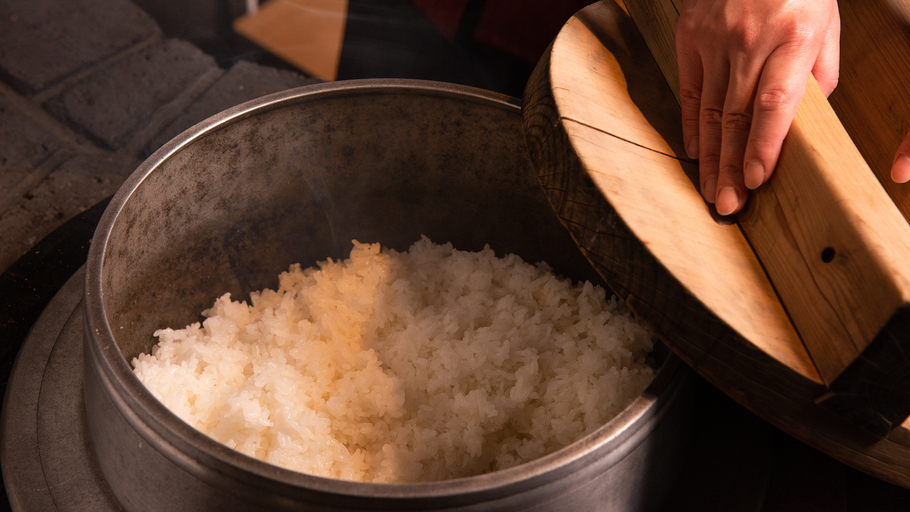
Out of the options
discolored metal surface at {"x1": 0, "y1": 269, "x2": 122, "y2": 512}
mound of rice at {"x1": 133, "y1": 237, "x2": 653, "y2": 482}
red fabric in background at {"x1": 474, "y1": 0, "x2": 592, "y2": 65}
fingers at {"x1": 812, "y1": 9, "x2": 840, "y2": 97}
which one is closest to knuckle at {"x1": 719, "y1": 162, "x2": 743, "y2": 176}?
fingers at {"x1": 812, "y1": 9, "x2": 840, "y2": 97}

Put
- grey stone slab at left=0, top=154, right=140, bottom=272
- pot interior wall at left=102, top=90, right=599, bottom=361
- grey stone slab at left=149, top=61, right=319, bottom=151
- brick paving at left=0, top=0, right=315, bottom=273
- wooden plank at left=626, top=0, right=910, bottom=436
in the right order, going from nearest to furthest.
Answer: wooden plank at left=626, top=0, right=910, bottom=436
pot interior wall at left=102, top=90, right=599, bottom=361
grey stone slab at left=0, top=154, right=140, bottom=272
brick paving at left=0, top=0, right=315, bottom=273
grey stone slab at left=149, top=61, right=319, bottom=151

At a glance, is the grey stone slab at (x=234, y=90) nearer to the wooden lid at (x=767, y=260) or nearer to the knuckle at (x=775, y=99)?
the wooden lid at (x=767, y=260)

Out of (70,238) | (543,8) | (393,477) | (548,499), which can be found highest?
(543,8)

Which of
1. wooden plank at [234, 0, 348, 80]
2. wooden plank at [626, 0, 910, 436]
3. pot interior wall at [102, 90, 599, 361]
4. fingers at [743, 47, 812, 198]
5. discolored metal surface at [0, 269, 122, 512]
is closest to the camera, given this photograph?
wooden plank at [626, 0, 910, 436]

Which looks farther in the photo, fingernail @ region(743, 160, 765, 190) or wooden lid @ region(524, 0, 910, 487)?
fingernail @ region(743, 160, 765, 190)

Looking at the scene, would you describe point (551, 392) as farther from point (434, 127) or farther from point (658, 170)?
point (434, 127)

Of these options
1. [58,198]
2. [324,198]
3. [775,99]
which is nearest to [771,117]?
[775,99]

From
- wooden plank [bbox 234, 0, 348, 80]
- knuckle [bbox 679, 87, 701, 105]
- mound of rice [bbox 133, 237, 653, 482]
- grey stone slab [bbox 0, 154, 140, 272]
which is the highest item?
knuckle [bbox 679, 87, 701, 105]

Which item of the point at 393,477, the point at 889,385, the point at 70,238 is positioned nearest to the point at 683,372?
the point at 889,385

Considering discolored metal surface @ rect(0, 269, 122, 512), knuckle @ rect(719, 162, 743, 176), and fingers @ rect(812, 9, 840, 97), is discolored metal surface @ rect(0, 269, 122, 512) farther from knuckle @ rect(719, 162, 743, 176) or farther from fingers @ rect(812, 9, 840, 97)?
fingers @ rect(812, 9, 840, 97)
